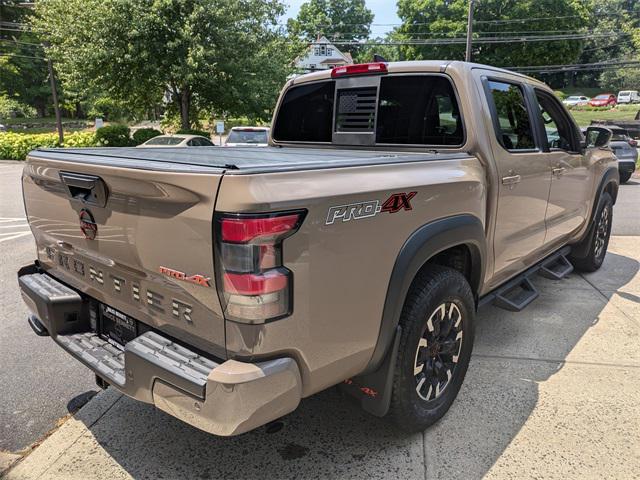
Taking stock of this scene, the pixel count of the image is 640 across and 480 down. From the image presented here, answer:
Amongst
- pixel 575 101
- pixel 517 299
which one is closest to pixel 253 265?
pixel 517 299

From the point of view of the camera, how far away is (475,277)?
3107mm

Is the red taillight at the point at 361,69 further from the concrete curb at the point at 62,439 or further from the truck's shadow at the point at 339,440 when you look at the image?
the concrete curb at the point at 62,439

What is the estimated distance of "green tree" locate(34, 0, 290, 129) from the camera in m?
18.3

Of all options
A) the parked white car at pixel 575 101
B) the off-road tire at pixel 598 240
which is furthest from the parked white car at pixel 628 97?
the off-road tire at pixel 598 240

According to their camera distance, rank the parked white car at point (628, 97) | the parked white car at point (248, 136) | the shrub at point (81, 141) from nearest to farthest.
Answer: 1. the parked white car at point (248, 136)
2. the shrub at point (81, 141)
3. the parked white car at point (628, 97)

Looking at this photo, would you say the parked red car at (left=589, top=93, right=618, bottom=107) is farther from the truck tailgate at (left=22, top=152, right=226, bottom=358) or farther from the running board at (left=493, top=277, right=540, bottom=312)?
the truck tailgate at (left=22, top=152, right=226, bottom=358)

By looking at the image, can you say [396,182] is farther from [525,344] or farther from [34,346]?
[34,346]

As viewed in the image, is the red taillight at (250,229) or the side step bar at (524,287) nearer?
the red taillight at (250,229)

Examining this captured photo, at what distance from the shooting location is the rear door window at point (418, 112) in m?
3.24

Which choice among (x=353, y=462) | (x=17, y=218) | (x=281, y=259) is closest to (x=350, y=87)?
(x=281, y=259)

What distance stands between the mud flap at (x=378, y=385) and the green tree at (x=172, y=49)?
17936mm

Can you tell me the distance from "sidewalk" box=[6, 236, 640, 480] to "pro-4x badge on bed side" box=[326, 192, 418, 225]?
1318 mm

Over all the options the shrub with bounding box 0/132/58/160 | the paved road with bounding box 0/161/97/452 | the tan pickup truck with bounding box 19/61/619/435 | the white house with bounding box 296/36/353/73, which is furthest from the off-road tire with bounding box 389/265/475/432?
the white house with bounding box 296/36/353/73

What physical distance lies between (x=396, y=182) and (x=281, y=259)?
753 mm
